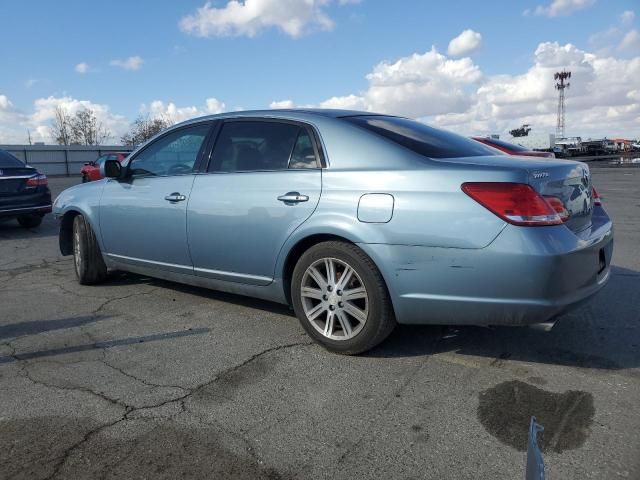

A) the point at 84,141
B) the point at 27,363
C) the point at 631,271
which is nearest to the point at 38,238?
the point at 27,363

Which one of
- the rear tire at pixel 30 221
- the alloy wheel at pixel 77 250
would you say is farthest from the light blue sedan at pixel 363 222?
the rear tire at pixel 30 221

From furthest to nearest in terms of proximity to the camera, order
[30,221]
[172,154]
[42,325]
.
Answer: [30,221] < [172,154] < [42,325]

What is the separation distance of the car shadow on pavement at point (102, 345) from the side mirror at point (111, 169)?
165cm

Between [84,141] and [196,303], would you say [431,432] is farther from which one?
[84,141]

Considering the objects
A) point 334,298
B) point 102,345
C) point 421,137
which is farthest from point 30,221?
point 421,137

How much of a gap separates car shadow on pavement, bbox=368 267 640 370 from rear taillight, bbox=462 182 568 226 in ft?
2.89

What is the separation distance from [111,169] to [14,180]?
5.54 metres

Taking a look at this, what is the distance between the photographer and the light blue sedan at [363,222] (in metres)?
3.01

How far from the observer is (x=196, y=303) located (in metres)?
4.92

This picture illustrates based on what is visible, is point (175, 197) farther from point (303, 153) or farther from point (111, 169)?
point (303, 153)

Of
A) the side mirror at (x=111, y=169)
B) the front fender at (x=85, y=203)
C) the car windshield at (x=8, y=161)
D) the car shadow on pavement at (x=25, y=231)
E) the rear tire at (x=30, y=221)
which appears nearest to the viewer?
the side mirror at (x=111, y=169)

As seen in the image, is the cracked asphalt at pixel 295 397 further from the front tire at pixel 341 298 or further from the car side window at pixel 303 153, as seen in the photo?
the car side window at pixel 303 153

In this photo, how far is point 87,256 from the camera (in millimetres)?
5516

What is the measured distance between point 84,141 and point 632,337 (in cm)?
7322
